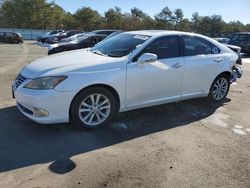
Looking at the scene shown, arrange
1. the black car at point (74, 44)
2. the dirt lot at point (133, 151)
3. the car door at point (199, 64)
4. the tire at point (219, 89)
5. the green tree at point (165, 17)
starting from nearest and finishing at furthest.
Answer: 1. the dirt lot at point (133, 151)
2. the car door at point (199, 64)
3. the tire at point (219, 89)
4. the black car at point (74, 44)
5. the green tree at point (165, 17)

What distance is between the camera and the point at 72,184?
338 centimetres

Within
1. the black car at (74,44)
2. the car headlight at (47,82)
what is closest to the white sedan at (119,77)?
the car headlight at (47,82)

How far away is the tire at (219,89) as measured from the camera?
21.5 feet

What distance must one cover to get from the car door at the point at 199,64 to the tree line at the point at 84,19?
53.9 m

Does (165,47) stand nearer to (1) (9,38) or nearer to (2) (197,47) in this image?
(2) (197,47)

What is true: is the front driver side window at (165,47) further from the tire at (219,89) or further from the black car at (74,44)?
the black car at (74,44)

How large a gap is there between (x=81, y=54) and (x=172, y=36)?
5.68 ft

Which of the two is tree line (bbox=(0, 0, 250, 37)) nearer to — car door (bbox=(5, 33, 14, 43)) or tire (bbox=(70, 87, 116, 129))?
car door (bbox=(5, 33, 14, 43))

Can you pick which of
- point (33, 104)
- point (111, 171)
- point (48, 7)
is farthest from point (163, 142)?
point (48, 7)

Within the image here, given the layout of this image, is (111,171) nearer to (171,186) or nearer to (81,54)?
(171,186)

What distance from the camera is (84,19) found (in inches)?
2486

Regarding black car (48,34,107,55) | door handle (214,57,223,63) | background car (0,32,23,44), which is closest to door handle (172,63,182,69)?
door handle (214,57,223,63)

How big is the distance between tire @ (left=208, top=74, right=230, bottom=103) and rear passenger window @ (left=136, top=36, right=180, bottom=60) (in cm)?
Answer: 134

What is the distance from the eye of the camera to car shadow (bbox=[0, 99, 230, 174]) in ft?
12.9
